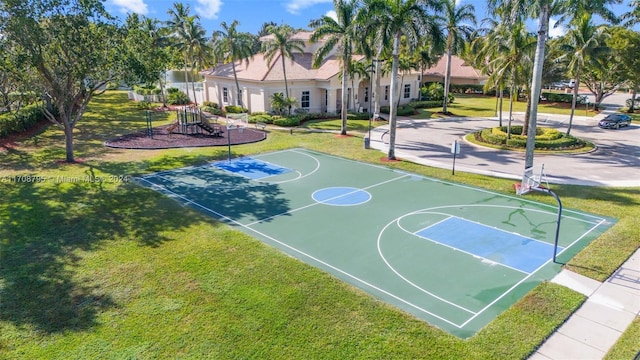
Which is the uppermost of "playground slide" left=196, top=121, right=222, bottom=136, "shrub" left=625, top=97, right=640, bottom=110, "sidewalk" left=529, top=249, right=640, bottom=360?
"shrub" left=625, top=97, right=640, bottom=110

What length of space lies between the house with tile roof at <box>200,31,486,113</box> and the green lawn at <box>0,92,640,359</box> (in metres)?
25.4

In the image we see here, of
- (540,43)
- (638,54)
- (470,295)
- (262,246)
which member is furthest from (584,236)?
(638,54)

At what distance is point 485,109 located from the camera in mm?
51438

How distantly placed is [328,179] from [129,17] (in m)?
14.4

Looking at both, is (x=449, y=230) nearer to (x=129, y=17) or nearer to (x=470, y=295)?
(x=470, y=295)

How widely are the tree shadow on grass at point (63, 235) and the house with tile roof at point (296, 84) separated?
2370 cm

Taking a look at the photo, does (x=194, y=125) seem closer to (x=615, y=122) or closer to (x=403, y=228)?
(x=403, y=228)

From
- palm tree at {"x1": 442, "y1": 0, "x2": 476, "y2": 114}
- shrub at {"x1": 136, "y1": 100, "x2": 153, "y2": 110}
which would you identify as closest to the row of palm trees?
palm tree at {"x1": 442, "y1": 0, "x2": 476, "y2": 114}

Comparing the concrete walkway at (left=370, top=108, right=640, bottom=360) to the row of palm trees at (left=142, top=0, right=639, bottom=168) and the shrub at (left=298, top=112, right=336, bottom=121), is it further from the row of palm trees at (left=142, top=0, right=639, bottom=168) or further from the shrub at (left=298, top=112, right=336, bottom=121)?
the shrub at (left=298, top=112, right=336, bottom=121)

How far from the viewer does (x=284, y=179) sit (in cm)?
2167

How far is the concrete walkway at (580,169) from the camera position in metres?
9.34

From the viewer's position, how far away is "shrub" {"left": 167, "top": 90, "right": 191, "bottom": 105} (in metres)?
53.8

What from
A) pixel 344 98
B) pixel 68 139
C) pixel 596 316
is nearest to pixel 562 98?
pixel 344 98

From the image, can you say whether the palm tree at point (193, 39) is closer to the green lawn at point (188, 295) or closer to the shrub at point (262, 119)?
the shrub at point (262, 119)
